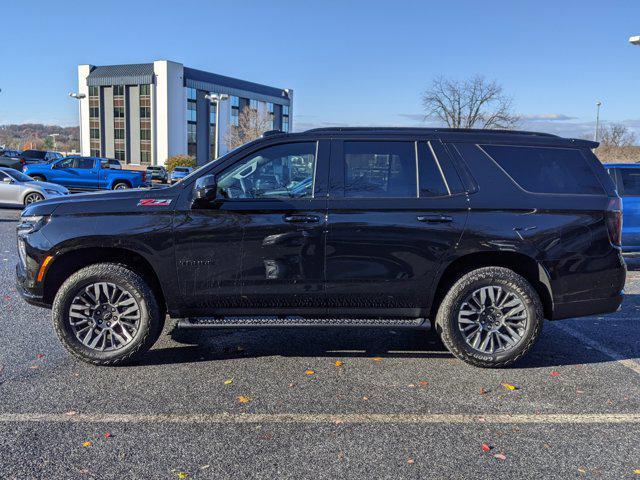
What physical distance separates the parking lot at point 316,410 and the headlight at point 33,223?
1.12 metres

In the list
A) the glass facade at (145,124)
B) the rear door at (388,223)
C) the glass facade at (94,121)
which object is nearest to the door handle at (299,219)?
the rear door at (388,223)

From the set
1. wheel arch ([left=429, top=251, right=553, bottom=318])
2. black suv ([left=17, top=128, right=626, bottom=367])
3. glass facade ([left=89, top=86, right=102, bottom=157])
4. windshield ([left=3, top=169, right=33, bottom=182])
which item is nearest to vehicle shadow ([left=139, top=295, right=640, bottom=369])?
black suv ([left=17, top=128, right=626, bottom=367])

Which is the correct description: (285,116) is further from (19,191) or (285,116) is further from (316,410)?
(316,410)

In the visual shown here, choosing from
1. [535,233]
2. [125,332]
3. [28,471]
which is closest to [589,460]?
[535,233]

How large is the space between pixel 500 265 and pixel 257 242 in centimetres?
213

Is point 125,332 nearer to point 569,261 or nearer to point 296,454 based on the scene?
point 296,454

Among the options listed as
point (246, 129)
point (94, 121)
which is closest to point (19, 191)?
point (246, 129)

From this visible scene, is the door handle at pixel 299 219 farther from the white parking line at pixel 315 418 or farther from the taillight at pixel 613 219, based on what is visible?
the taillight at pixel 613 219

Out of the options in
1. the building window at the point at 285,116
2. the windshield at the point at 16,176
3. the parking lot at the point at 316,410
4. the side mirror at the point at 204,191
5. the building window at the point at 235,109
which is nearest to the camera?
the parking lot at the point at 316,410

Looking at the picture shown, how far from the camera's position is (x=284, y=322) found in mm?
4594

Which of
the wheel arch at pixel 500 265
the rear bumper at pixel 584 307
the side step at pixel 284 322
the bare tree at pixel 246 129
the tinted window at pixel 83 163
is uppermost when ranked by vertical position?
the bare tree at pixel 246 129

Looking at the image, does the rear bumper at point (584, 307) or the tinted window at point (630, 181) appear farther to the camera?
the tinted window at point (630, 181)

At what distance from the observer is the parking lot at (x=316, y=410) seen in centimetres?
321

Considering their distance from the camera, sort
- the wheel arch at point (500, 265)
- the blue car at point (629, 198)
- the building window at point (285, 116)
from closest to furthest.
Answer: the wheel arch at point (500, 265)
the blue car at point (629, 198)
the building window at point (285, 116)
